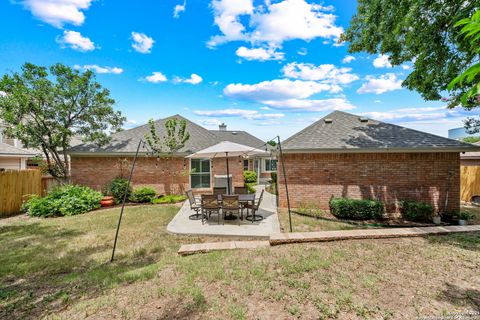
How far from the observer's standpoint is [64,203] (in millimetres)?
10398

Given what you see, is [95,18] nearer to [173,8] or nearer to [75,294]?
[173,8]

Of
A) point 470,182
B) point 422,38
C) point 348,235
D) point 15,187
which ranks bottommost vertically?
point 348,235

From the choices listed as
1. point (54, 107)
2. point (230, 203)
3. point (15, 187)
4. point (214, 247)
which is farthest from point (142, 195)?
point (214, 247)

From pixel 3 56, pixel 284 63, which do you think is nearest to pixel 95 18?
pixel 3 56

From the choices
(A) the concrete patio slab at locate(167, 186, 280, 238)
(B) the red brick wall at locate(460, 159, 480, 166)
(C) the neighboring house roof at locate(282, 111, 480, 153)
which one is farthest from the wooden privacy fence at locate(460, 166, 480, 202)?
(A) the concrete patio slab at locate(167, 186, 280, 238)

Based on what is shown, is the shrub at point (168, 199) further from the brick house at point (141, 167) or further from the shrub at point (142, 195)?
the brick house at point (141, 167)

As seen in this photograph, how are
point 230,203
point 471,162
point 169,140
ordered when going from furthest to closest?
point 471,162
point 169,140
point 230,203

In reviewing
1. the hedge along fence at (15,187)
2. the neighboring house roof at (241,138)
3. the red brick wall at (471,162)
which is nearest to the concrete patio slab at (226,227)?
the hedge along fence at (15,187)

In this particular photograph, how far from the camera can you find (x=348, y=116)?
44.4ft

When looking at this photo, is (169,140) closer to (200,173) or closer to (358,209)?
(200,173)

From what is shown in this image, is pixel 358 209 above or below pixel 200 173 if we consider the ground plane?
below

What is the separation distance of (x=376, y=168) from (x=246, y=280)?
28.6ft

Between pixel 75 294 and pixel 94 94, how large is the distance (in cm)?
1147

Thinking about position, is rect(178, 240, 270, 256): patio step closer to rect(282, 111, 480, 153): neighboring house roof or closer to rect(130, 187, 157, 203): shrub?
rect(282, 111, 480, 153): neighboring house roof
